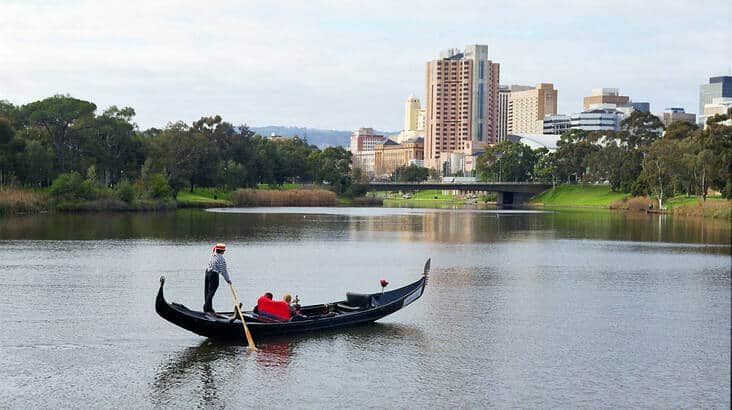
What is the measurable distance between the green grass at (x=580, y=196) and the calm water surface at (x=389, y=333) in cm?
8640

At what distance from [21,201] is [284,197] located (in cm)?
5586

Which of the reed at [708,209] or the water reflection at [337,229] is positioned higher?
the reed at [708,209]

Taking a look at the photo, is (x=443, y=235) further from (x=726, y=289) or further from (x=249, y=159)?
(x=249, y=159)

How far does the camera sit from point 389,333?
27547 mm

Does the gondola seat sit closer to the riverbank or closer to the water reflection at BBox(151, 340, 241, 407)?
the water reflection at BBox(151, 340, 241, 407)

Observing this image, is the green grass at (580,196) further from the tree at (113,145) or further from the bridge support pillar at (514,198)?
the tree at (113,145)

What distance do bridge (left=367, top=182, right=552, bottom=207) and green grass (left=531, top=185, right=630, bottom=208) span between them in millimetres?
2710

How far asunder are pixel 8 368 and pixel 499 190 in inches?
5391

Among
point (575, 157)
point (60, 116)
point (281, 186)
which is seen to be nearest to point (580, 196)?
point (575, 157)

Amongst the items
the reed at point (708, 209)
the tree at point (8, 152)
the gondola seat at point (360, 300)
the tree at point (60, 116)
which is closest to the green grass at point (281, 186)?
the tree at point (60, 116)

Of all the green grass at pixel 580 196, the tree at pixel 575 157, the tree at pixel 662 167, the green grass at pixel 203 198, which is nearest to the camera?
the tree at pixel 662 167

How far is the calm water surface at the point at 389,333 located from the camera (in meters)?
20.9

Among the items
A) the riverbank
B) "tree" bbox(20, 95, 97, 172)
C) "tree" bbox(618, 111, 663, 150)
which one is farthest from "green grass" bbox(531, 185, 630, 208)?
"tree" bbox(20, 95, 97, 172)

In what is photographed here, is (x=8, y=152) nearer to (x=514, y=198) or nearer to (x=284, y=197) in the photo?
(x=284, y=197)
